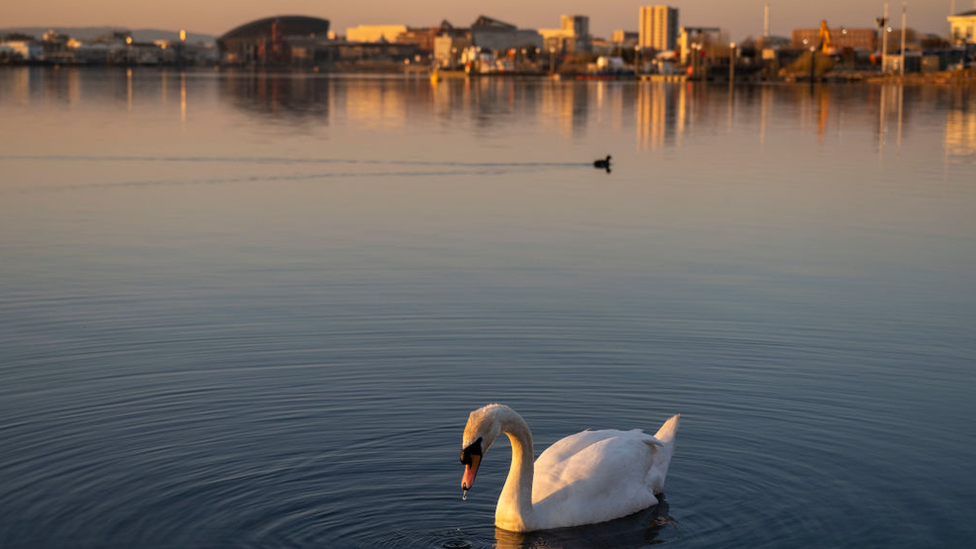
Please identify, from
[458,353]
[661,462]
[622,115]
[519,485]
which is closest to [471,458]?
[519,485]

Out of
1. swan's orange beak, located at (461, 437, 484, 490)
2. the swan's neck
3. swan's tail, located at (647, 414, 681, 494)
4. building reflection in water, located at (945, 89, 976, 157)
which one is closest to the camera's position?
swan's orange beak, located at (461, 437, 484, 490)

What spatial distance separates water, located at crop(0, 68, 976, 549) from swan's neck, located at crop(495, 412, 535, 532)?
0.65ft

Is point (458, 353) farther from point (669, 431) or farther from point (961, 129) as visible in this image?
point (961, 129)

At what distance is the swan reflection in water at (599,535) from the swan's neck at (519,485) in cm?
11

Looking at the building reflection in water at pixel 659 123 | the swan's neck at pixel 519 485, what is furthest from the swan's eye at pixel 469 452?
the building reflection in water at pixel 659 123

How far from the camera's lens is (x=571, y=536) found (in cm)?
972

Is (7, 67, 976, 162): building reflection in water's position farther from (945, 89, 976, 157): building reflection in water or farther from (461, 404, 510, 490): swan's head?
(461, 404, 510, 490): swan's head

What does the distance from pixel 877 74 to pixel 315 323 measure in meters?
177

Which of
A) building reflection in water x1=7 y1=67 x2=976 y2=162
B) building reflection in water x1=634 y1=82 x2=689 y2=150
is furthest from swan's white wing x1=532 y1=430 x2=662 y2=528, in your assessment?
building reflection in water x1=634 y1=82 x2=689 y2=150

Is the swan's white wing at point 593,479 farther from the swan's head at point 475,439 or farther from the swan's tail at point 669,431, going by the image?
the swan's head at point 475,439

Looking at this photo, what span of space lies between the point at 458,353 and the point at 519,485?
212 inches

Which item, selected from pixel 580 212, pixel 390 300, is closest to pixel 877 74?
pixel 580 212

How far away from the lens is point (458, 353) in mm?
14789

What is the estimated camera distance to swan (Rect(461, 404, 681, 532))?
372 inches
